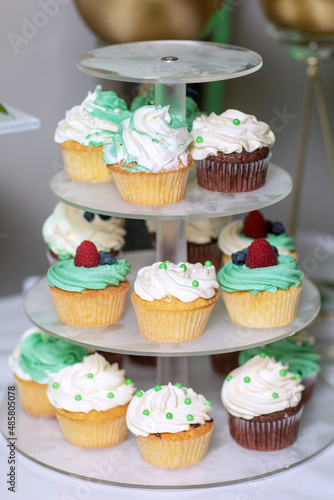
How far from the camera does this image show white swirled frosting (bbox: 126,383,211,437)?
5.84 ft

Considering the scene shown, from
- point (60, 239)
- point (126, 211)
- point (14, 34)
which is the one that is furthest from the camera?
point (14, 34)

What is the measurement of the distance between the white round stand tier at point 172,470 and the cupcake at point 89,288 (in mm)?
303

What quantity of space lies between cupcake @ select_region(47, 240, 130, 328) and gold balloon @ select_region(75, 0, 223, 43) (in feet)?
2.46

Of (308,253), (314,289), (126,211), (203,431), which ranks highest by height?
(126,211)

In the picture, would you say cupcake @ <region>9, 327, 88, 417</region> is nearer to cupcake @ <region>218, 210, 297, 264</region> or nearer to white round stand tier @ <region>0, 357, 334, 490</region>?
white round stand tier @ <region>0, 357, 334, 490</region>

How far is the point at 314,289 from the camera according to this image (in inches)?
80.5

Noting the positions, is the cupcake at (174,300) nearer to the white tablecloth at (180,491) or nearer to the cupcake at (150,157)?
the cupcake at (150,157)

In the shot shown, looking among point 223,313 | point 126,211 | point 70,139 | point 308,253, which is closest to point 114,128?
point 70,139

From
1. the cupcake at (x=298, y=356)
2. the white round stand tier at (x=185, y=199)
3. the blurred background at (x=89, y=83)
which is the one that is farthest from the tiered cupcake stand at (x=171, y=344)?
the blurred background at (x=89, y=83)

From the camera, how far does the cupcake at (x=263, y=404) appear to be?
6.06 ft

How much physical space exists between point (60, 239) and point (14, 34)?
2.93ft

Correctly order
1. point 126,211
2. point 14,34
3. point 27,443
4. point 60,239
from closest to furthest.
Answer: point 126,211
point 27,443
point 60,239
point 14,34

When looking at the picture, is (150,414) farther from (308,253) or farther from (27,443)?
(308,253)

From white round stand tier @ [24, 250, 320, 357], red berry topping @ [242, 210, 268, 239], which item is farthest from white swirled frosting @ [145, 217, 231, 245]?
white round stand tier @ [24, 250, 320, 357]
